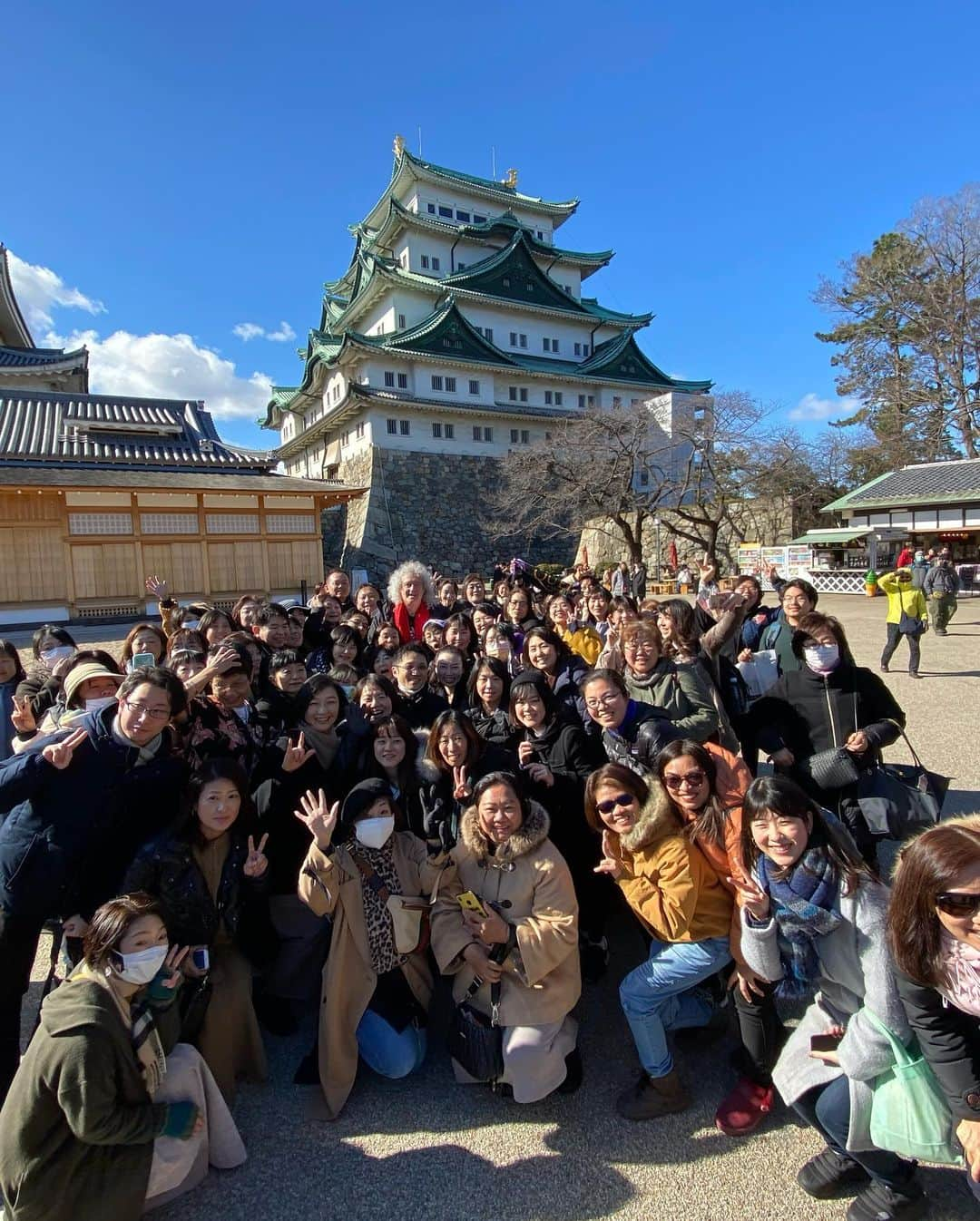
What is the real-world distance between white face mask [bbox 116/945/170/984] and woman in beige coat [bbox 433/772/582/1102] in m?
0.98

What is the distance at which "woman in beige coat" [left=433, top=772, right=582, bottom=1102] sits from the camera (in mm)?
2232

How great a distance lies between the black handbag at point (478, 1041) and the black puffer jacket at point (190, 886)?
91 cm

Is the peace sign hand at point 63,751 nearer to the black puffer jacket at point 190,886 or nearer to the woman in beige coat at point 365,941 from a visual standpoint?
the black puffer jacket at point 190,886

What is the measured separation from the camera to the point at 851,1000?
192 centimetres

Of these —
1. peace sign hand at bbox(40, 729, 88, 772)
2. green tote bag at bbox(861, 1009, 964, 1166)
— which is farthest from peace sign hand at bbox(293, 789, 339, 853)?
green tote bag at bbox(861, 1009, 964, 1166)

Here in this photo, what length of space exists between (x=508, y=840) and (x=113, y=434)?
1727 centimetres

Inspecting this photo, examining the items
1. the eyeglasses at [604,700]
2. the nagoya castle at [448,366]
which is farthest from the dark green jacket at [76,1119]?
the nagoya castle at [448,366]

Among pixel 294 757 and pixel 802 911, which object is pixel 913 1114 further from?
pixel 294 757

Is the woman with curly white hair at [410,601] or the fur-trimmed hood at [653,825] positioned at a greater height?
the woman with curly white hair at [410,601]

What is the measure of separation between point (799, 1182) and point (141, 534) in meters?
15.9

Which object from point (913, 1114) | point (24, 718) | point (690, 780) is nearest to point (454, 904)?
point (690, 780)

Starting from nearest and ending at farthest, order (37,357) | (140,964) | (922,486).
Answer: (140,964), (37,357), (922,486)

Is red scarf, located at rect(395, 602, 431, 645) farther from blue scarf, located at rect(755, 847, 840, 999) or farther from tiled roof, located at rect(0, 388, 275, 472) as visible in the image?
tiled roof, located at rect(0, 388, 275, 472)

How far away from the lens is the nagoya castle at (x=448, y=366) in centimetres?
2527
